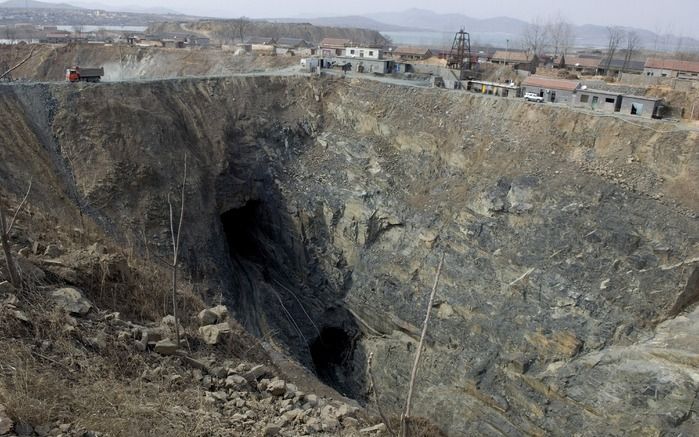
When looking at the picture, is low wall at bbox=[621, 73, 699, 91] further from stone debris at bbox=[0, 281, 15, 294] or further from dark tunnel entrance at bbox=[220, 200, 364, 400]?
stone debris at bbox=[0, 281, 15, 294]

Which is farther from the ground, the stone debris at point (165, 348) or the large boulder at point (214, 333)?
the stone debris at point (165, 348)

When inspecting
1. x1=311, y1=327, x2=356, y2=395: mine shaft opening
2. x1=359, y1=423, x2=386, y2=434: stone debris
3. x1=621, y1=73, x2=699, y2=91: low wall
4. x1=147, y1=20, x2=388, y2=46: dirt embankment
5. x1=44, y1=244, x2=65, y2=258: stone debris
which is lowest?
x1=311, y1=327, x2=356, y2=395: mine shaft opening

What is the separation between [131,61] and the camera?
43312 mm

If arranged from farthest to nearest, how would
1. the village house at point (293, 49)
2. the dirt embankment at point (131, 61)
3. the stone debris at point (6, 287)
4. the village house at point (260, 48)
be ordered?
the village house at point (293, 49), the village house at point (260, 48), the dirt embankment at point (131, 61), the stone debris at point (6, 287)

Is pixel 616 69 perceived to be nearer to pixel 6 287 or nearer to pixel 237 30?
pixel 6 287

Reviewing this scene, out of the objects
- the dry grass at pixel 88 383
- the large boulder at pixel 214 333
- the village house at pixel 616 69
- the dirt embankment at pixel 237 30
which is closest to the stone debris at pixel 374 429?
the dry grass at pixel 88 383

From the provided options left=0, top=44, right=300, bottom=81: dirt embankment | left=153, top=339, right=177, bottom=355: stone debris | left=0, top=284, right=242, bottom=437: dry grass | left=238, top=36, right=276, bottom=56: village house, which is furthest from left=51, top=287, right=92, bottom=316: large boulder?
left=238, top=36, right=276, bottom=56: village house

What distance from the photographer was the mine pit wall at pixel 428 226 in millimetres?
16609

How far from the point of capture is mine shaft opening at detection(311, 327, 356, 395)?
2098cm

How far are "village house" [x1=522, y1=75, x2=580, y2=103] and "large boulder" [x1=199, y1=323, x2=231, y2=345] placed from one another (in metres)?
21.8

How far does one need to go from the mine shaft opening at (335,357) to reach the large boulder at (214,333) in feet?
39.4

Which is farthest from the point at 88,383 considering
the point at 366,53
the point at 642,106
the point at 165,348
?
the point at 366,53

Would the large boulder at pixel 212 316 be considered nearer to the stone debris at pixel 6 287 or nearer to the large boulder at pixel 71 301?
the large boulder at pixel 71 301

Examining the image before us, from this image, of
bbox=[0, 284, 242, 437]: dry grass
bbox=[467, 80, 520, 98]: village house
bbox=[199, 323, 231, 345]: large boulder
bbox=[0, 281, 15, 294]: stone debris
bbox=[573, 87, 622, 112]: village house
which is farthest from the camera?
bbox=[467, 80, 520, 98]: village house
